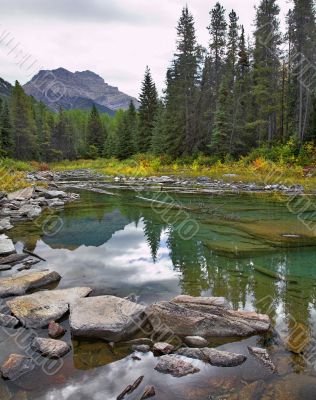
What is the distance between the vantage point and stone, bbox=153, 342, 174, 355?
4.69m

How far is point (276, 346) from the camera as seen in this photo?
482 centimetres

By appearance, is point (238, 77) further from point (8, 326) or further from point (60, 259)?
point (8, 326)

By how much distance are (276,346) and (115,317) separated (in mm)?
2215

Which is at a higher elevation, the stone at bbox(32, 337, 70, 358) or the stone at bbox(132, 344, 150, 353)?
the stone at bbox(32, 337, 70, 358)

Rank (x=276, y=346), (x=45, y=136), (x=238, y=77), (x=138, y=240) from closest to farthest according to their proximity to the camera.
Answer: (x=276, y=346), (x=138, y=240), (x=238, y=77), (x=45, y=136)

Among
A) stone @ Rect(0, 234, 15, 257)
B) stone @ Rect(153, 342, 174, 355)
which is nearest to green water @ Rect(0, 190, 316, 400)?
stone @ Rect(153, 342, 174, 355)

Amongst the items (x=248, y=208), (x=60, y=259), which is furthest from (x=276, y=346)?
(x=248, y=208)

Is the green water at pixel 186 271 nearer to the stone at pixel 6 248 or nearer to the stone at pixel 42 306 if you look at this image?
the stone at pixel 42 306

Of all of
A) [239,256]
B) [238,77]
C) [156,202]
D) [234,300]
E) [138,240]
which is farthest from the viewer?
[238,77]

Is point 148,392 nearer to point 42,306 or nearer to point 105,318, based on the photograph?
point 105,318

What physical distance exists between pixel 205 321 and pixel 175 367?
103cm

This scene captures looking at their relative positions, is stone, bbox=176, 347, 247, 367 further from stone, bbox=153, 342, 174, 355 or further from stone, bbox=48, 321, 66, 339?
stone, bbox=48, 321, 66, 339

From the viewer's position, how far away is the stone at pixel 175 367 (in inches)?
168

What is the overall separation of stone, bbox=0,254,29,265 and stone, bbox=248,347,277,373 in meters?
6.01
